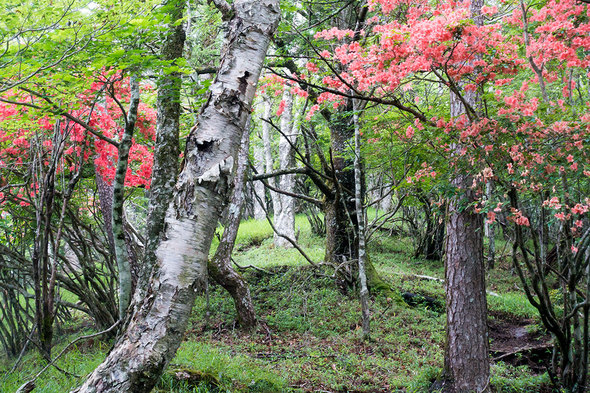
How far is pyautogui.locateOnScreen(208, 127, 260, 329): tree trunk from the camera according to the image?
6492mm

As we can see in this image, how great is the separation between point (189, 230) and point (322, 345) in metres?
4.57

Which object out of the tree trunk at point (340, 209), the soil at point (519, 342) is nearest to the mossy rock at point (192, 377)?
the soil at point (519, 342)

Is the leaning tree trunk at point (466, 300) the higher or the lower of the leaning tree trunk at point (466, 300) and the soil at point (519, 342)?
the higher

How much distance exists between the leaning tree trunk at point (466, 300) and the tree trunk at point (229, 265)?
332cm

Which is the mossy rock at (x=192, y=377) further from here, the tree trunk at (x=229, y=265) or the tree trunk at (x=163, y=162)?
the tree trunk at (x=229, y=265)

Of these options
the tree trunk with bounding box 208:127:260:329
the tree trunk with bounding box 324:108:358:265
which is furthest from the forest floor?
the tree trunk with bounding box 324:108:358:265

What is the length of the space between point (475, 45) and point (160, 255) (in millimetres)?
3512

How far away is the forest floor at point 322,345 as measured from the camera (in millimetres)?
4230

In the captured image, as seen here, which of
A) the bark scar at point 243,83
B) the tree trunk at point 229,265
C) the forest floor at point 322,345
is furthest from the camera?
the tree trunk at point 229,265

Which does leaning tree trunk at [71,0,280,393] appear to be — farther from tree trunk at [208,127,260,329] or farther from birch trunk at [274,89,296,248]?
birch trunk at [274,89,296,248]

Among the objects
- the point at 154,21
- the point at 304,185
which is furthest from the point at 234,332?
the point at 304,185

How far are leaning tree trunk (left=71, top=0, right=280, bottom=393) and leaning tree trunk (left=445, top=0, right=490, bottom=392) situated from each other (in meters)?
2.89

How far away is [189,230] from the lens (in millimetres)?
2033

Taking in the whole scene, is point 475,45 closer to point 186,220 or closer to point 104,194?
point 186,220
